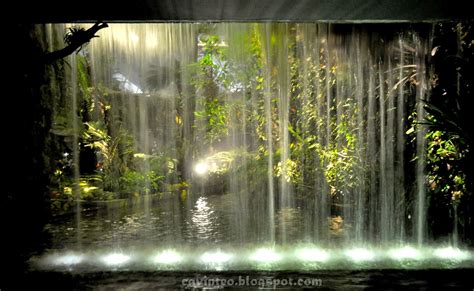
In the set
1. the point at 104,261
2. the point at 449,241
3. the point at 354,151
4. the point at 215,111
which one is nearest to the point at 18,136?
the point at 104,261

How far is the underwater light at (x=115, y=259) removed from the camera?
225 inches

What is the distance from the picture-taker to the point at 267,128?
11.4 m

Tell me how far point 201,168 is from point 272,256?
8.28 meters

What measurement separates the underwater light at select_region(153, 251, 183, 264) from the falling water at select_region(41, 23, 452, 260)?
75cm

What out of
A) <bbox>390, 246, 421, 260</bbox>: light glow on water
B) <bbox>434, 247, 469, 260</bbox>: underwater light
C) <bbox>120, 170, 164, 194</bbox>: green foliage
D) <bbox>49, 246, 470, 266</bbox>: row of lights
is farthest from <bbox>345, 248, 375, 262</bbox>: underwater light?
<bbox>120, 170, 164, 194</bbox>: green foliage

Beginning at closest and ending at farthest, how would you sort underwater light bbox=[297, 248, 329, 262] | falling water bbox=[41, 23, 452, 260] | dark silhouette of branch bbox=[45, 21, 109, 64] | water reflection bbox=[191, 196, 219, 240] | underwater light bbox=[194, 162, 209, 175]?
dark silhouette of branch bbox=[45, 21, 109, 64] → underwater light bbox=[297, 248, 329, 262] → water reflection bbox=[191, 196, 219, 240] → falling water bbox=[41, 23, 452, 260] → underwater light bbox=[194, 162, 209, 175]

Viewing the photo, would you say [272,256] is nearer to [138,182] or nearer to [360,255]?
[360,255]

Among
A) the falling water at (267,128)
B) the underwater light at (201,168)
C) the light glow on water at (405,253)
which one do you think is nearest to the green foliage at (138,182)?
the falling water at (267,128)

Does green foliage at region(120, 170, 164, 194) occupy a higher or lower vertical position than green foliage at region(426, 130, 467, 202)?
lower

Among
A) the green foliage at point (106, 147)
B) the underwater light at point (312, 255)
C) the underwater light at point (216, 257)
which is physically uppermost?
the green foliage at point (106, 147)

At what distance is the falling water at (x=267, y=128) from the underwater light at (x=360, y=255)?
704 mm

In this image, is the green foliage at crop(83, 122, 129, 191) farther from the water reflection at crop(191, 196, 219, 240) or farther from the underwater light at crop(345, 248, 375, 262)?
the underwater light at crop(345, 248, 375, 262)

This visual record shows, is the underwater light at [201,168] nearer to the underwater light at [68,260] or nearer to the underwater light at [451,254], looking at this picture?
the underwater light at [68,260]

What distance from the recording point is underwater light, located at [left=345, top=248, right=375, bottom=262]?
5.80 metres
